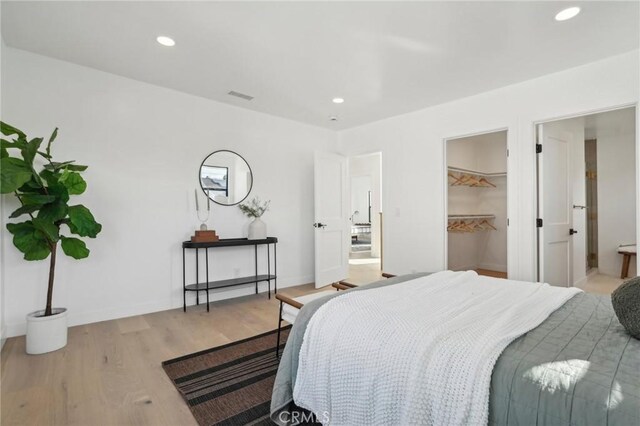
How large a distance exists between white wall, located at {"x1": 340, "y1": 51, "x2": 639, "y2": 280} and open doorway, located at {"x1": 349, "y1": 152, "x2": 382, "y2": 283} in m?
0.54

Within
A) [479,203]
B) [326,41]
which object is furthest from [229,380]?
[479,203]

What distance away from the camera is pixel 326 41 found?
2619mm

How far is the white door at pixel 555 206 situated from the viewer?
3.46 m

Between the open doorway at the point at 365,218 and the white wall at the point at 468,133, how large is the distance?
537 mm

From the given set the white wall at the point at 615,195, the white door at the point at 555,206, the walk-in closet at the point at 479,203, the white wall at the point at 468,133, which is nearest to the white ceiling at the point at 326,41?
the white wall at the point at 468,133

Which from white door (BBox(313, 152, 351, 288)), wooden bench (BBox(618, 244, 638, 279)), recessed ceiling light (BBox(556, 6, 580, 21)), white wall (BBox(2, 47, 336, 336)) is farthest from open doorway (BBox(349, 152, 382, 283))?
wooden bench (BBox(618, 244, 638, 279))

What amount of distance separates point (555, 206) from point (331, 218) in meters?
2.86

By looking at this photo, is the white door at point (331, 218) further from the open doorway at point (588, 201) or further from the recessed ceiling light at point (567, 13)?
the recessed ceiling light at point (567, 13)

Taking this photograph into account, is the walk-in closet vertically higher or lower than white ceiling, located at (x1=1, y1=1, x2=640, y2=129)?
lower

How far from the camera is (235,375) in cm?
220

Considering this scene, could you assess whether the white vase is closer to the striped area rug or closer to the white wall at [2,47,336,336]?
the white wall at [2,47,336,336]

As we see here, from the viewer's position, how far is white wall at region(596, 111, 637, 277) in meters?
5.11

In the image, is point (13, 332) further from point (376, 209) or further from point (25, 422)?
point (376, 209)

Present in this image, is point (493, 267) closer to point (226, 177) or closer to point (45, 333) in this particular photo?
point (226, 177)
